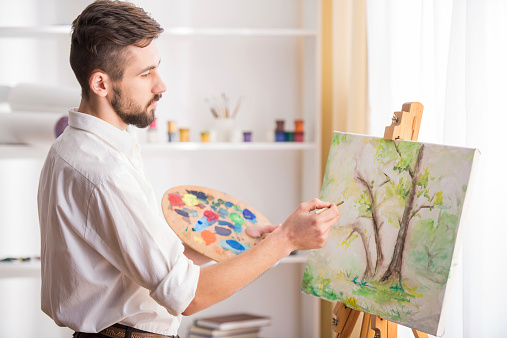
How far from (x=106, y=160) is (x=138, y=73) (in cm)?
24

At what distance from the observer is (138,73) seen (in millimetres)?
1385

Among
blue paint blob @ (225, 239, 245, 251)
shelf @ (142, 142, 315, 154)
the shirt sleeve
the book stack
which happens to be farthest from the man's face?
the book stack

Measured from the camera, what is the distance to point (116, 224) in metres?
1.23

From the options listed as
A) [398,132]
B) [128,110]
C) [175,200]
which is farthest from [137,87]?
[398,132]

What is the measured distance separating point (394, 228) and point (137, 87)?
2.54ft

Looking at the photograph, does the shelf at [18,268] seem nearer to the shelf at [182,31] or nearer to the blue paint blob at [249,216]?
the shelf at [182,31]

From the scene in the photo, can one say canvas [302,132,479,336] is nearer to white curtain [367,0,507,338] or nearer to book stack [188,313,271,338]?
white curtain [367,0,507,338]

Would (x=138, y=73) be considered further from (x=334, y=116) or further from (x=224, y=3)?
(x=224, y=3)

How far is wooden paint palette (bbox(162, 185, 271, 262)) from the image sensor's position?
1.63m

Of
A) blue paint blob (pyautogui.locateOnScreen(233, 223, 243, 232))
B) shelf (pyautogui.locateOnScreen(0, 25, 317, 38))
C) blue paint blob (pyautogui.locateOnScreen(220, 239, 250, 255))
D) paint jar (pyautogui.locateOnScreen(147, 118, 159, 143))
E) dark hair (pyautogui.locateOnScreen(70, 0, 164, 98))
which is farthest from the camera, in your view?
paint jar (pyautogui.locateOnScreen(147, 118, 159, 143))

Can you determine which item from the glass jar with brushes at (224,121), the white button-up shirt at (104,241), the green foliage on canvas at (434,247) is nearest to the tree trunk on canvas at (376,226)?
the green foliage on canvas at (434,247)

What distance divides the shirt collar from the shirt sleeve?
0.12 m

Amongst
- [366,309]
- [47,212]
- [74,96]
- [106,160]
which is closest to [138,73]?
[106,160]

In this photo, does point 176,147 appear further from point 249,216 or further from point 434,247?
point 434,247
